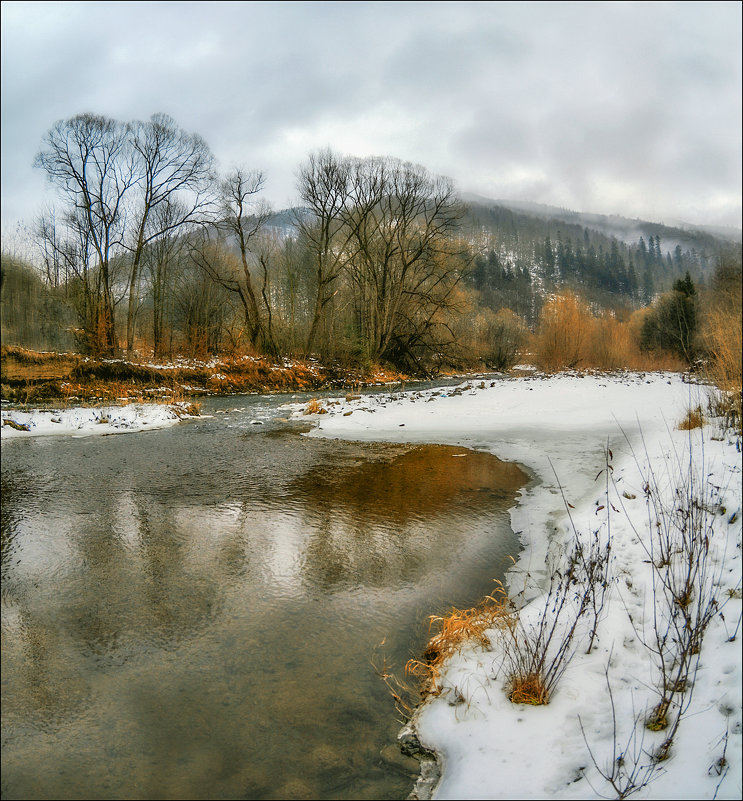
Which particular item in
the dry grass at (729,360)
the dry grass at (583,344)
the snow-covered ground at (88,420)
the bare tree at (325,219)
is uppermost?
the bare tree at (325,219)

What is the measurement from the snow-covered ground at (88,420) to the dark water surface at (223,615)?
10.0 feet

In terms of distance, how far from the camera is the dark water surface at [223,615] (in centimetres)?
243

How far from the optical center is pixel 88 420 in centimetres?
1237

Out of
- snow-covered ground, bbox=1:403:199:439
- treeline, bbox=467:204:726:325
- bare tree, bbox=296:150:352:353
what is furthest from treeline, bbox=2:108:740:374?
treeline, bbox=467:204:726:325

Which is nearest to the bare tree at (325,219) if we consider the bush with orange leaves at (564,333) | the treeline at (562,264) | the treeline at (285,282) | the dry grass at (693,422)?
the treeline at (285,282)

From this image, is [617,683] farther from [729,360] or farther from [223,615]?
[729,360]

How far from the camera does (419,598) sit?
4234 mm

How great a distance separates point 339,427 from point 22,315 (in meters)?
21.2

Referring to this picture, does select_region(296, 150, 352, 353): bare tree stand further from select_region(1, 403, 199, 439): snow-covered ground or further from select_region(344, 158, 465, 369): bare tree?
select_region(1, 403, 199, 439): snow-covered ground

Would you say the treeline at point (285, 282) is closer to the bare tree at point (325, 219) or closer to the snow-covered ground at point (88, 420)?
the bare tree at point (325, 219)

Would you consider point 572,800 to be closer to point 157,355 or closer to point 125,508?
point 125,508

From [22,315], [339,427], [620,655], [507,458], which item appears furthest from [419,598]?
[22,315]

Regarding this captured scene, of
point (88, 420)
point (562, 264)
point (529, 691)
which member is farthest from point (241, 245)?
point (562, 264)

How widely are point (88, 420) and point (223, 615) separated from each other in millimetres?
10499
